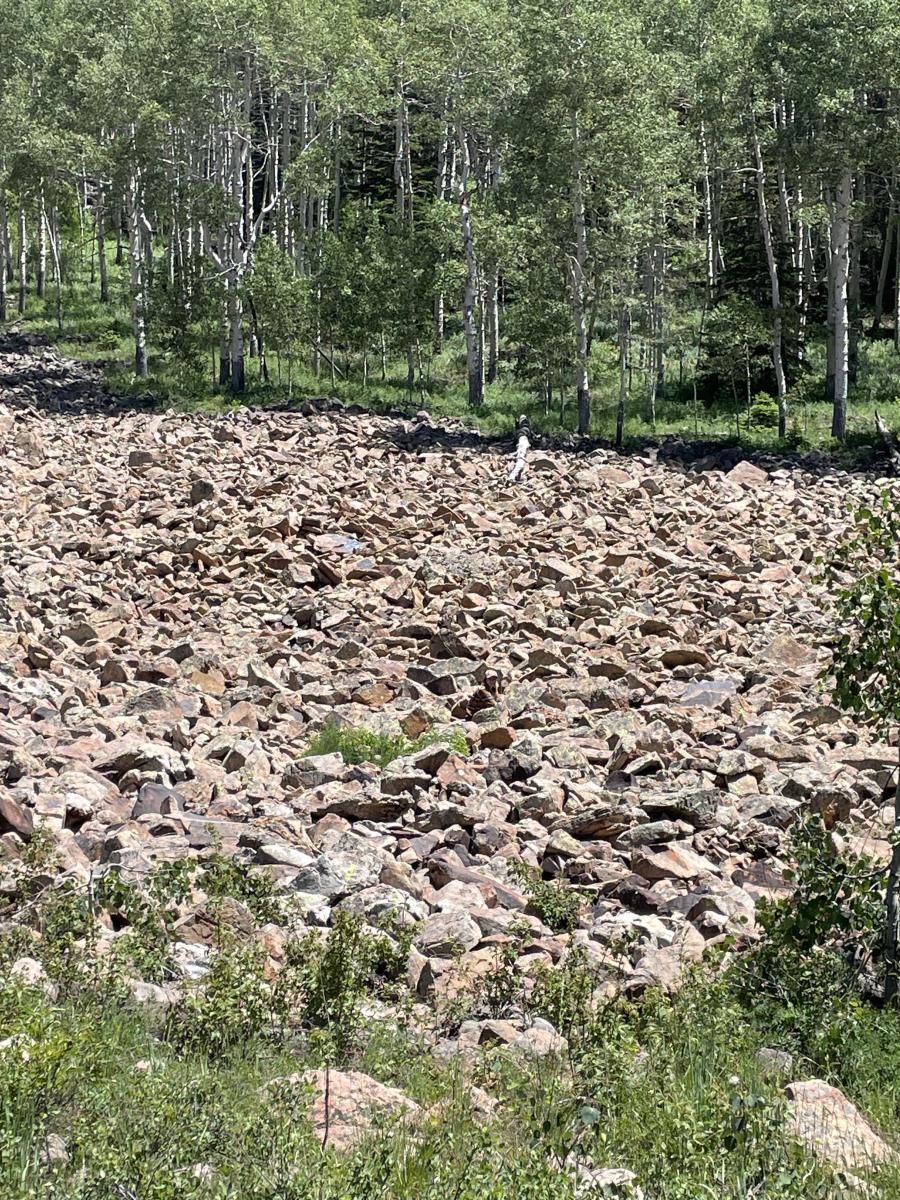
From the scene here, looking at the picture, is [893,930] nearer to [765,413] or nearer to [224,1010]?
[224,1010]

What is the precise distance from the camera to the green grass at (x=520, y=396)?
3591cm

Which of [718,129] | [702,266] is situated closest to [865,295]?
[702,266]

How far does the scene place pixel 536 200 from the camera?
3734cm

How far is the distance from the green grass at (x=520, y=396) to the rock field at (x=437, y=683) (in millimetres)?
7116

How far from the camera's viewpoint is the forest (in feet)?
114

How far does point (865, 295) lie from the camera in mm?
55094

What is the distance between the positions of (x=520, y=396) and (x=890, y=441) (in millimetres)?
14324

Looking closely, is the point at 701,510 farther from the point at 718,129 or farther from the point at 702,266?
the point at 702,266

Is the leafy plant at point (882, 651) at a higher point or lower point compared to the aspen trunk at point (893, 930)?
higher

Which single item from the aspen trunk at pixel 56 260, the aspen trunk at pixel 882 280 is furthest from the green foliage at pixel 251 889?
the aspen trunk at pixel 56 260

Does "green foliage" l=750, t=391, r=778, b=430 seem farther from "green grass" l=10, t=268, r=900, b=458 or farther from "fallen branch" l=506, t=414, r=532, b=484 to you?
"fallen branch" l=506, t=414, r=532, b=484

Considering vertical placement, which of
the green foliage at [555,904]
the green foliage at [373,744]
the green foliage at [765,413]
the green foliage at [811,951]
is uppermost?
the green foliage at [765,413]

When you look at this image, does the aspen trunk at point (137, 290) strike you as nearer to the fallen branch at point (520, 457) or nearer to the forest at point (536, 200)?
the forest at point (536, 200)

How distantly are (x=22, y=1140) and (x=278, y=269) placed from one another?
1511 inches
